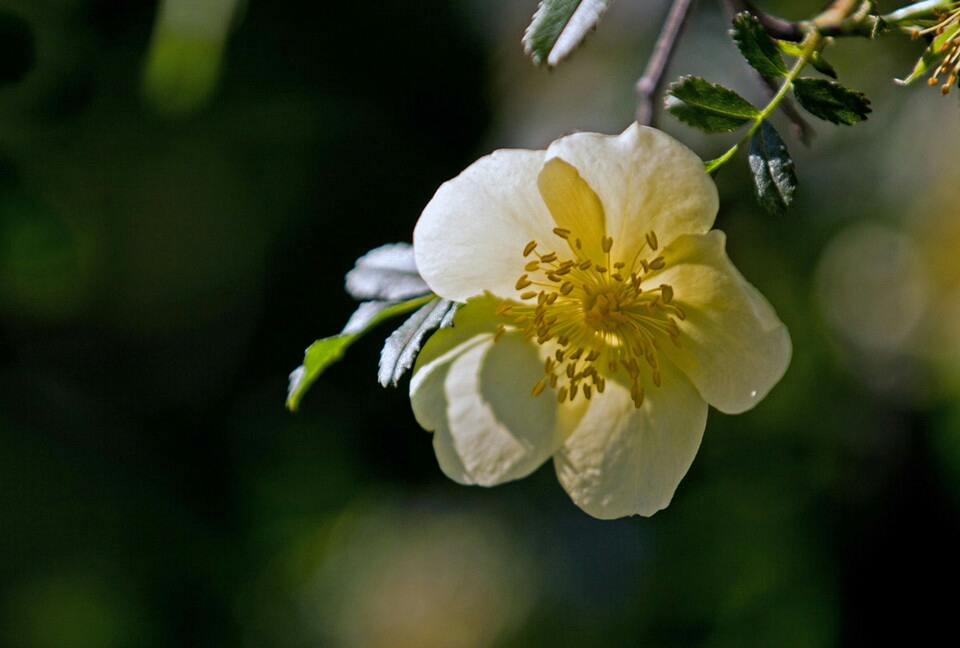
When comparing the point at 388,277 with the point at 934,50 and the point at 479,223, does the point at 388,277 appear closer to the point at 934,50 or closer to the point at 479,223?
the point at 479,223

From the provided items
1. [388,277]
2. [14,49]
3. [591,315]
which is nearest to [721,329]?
[591,315]

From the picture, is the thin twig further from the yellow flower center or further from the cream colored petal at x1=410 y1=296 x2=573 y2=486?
the cream colored petal at x1=410 y1=296 x2=573 y2=486

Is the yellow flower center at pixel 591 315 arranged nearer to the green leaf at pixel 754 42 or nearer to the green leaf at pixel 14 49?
the green leaf at pixel 754 42

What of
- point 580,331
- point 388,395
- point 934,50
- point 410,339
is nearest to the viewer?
point 934,50

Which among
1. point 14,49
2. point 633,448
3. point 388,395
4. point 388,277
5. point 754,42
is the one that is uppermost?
point 14,49

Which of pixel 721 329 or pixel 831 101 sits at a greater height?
pixel 831 101

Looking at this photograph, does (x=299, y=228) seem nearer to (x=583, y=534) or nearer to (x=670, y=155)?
→ (x=583, y=534)

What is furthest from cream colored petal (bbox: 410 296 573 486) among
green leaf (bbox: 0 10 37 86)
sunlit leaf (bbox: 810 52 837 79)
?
green leaf (bbox: 0 10 37 86)

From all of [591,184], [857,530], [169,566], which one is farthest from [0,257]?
[857,530]
